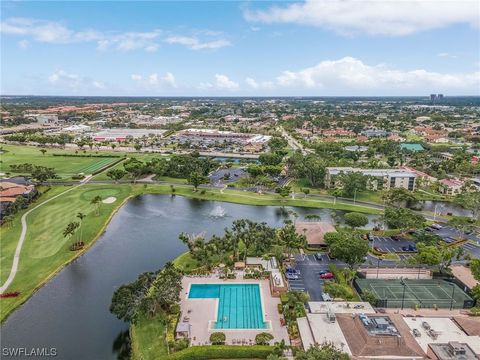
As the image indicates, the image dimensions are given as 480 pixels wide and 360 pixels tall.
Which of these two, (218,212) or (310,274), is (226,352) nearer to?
(310,274)

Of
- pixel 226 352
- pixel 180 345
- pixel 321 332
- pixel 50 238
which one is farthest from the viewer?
pixel 50 238

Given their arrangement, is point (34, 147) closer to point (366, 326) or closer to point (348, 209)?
point (348, 209)

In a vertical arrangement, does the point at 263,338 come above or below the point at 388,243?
above

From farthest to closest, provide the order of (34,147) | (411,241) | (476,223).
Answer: (34,147) < (476,223) < (411,241)

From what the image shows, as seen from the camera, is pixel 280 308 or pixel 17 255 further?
pixel 17 255

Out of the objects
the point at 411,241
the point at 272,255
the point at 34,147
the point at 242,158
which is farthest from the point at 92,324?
the point at 34,147

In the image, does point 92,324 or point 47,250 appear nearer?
point 92,324

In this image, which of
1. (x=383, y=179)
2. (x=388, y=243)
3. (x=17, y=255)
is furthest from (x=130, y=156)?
(x=388, y=243)
